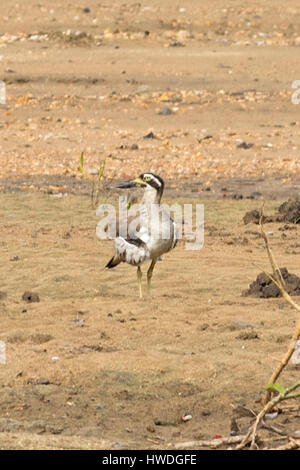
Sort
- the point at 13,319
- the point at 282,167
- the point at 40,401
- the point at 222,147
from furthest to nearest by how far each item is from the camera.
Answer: the point at 222,147
the point at 282,167
the point at 13,319
the point at 40,401

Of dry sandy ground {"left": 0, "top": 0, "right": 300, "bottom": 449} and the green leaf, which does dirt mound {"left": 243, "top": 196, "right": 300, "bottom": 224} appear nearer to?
dry sandy ground {"left": 0, "top": 0, "right": 300, "bottom": 449}

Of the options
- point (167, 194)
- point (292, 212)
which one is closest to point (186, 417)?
point (292, 212)

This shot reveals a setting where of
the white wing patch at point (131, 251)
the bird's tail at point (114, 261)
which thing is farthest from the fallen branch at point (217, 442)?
the bird's tail at point (114, 261)

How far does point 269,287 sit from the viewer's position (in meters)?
8.36

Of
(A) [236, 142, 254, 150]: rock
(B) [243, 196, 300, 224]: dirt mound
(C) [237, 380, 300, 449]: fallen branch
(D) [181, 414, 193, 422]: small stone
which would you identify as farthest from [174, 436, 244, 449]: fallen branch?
(A) [236, 142, 254, 150]: rock

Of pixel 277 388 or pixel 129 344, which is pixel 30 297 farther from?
pixel 277 388

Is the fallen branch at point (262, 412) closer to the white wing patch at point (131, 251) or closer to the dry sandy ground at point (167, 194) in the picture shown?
the dry sandy ground at point (167, 194)

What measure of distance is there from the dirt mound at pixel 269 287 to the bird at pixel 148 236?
2.24ft

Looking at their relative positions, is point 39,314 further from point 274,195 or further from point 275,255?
point 274,195

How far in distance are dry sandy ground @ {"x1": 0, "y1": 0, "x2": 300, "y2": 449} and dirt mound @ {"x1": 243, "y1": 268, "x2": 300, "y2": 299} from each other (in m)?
0.21

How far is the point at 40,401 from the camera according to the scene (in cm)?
625

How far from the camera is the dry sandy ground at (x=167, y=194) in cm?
625

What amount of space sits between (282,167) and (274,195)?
1.78 meters

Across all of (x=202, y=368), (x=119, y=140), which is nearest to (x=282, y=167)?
(x=119, y=140)
